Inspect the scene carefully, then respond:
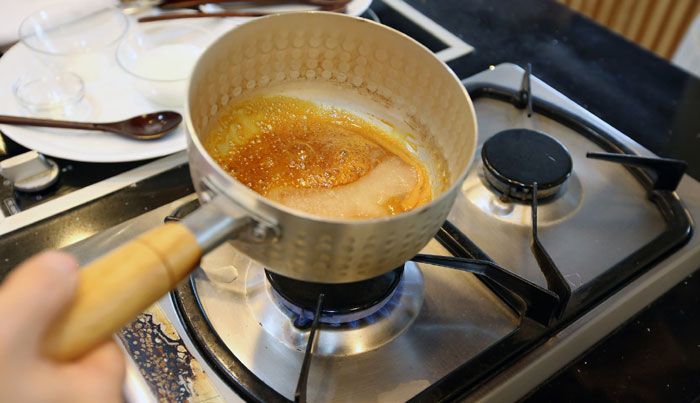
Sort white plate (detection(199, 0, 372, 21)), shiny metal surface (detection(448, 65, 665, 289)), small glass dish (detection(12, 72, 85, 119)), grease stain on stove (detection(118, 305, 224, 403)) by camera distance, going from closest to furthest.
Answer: grease stain on stove (detection(118, 305, 224, 403)) < shiny metal surface (detection(448, 65, 665, 289)) < small glass dish (detection(12, 72, 85, 119)) < white plate (detection(199, 0, 372, 21))

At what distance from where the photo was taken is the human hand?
0.25 meters

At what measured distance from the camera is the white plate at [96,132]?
25.5 inches

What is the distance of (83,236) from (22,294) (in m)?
0.35

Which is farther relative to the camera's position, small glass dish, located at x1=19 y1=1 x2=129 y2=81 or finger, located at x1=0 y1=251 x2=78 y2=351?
small glass dish, located at x1=19 y1=1 x2=129 y2=81

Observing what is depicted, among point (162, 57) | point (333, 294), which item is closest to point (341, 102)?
point (333, 294)

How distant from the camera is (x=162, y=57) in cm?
80

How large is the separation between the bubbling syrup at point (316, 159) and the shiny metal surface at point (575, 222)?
0.12 meters

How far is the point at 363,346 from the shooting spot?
0.51 m

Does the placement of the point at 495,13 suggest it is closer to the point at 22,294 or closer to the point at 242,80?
the point at 242,80

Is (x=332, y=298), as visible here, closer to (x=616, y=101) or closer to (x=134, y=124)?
(x=134, y=124)

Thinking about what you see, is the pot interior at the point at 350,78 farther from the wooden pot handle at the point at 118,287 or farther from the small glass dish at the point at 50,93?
the small glass dish at the point at 50,93

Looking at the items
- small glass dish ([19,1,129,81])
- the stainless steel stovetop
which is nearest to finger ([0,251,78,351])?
the stainless steel stovetop

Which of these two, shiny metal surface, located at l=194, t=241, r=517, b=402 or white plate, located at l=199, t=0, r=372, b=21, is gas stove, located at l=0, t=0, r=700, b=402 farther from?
white plate, located at l=199, t=0, r=372, b=21

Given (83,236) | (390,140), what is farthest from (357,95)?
(83,236)
